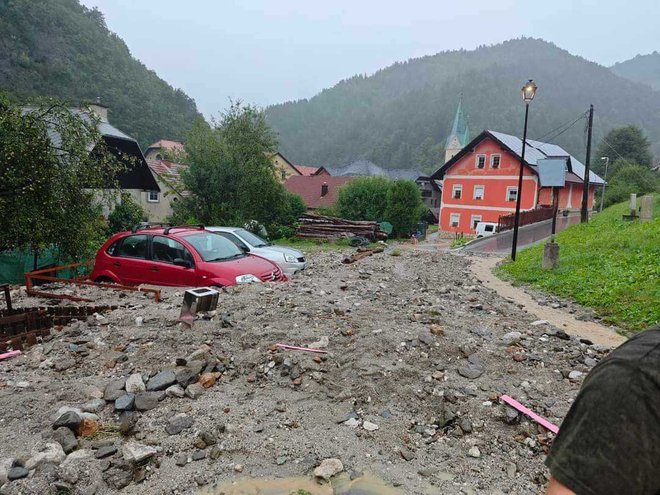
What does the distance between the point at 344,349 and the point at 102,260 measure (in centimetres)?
724

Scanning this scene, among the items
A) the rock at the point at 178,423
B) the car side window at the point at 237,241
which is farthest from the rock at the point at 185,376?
the car side window at the point at 237,241

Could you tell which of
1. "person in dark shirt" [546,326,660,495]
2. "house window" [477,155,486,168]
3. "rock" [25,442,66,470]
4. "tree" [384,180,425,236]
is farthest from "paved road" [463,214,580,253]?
"person in dark shirt" [546,326,660,495]

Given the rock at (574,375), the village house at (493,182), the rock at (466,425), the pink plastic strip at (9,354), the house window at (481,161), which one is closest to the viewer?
the rock at (466,425)

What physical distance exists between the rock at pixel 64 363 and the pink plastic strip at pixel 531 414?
17.2ft

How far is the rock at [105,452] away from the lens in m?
3.47

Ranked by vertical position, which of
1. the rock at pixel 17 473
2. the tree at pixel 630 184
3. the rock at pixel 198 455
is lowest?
the rock at pixel 17 473

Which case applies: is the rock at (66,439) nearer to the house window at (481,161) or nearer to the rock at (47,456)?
the rock at (47,456)

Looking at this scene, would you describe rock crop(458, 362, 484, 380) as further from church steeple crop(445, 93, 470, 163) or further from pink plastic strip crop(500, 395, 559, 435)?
church steeple crop(445, 93, 470, 163)

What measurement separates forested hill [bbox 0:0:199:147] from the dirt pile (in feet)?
153

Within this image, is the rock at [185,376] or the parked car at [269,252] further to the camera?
the parked car at [269,252]

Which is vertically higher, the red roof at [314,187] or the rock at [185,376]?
the red roof at [314,187]

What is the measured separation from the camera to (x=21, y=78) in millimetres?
47219

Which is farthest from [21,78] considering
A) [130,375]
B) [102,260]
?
[130,375]

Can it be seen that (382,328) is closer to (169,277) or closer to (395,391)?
(395,391)
